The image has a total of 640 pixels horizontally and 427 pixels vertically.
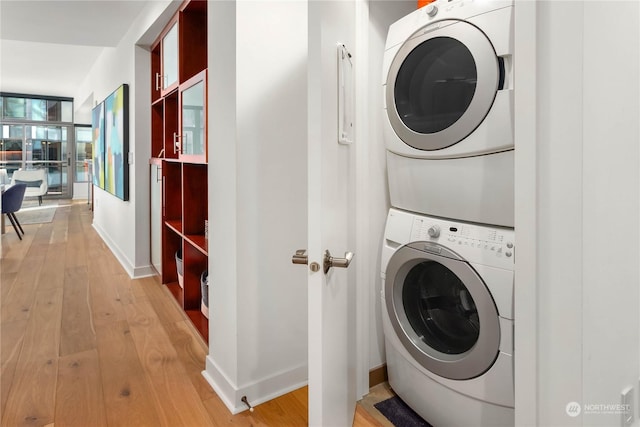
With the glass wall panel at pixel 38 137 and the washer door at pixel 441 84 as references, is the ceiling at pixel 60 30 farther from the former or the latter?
the glass wall panel at pixel 38 137

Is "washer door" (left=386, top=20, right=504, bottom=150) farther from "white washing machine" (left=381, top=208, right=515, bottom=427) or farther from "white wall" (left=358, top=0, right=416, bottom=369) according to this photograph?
"white washing machine" (left=381, top=208, right=515, bottom=427)

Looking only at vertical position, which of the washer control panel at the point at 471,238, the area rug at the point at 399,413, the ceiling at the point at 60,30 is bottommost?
the area rug at the point at 399,413

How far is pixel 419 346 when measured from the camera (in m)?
1.59

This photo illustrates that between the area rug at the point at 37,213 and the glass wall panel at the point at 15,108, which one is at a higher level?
the glass wall panel at the point at 15,108

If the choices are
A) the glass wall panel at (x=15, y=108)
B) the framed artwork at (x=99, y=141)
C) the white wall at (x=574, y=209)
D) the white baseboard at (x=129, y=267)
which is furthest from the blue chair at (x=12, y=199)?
the white wall at (x=574, y=209)

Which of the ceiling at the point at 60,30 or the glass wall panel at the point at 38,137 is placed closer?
the ceiling at the point at 60,30

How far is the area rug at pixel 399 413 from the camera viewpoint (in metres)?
1.66

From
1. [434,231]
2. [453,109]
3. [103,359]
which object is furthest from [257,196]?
[103,359]

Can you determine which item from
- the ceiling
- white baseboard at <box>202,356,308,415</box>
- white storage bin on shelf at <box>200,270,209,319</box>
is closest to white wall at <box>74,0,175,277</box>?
the ceiling

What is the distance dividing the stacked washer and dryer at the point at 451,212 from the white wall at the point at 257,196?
43 centimetres

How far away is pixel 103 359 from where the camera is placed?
2123 mm

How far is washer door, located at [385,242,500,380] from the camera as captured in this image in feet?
4.41

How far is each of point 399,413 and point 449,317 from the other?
52cm

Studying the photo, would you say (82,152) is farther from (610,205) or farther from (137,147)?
(610,205)
